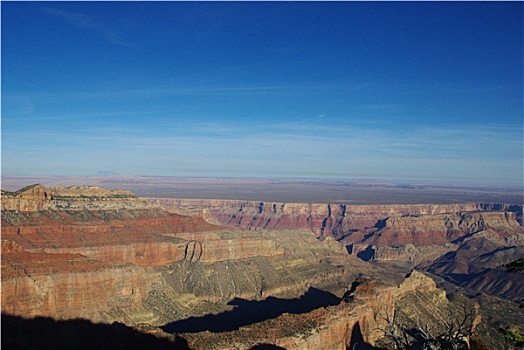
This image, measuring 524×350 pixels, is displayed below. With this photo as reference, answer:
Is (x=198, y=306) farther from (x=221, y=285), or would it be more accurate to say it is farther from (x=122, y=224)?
(x=122, y=224)

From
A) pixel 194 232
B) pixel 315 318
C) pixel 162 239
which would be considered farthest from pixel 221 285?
pixel 315 318

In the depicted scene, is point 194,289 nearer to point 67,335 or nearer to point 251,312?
point 251,312

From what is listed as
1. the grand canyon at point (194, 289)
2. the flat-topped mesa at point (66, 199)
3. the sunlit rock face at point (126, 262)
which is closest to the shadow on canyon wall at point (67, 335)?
the grand canyon at point (194, 289)

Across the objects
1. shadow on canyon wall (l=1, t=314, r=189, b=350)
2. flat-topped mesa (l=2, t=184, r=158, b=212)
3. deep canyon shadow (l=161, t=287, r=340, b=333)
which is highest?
flat-topped mesa (l=2, t=184, r=158, b=212)

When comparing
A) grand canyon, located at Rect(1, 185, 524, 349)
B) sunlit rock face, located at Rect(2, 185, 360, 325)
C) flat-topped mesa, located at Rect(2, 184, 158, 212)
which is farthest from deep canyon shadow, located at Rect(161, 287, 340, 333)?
flat-topped mesa, located at Rect(2, 184, 158, 212)

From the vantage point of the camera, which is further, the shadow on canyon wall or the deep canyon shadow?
the deep canyon shadow

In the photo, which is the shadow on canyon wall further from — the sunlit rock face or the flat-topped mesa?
the flat-topped mesa

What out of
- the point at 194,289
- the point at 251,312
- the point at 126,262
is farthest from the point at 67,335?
the point at 194,289
